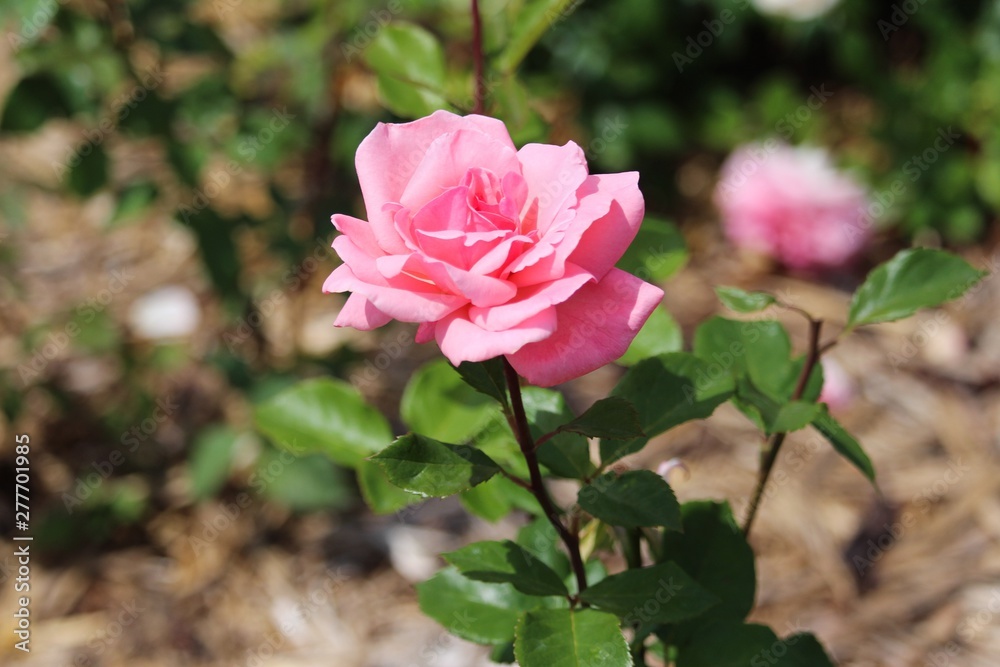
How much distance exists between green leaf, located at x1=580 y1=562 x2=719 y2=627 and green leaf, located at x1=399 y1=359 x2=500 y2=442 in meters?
0.26

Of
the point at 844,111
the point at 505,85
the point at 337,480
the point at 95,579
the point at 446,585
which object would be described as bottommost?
the point at 95,579

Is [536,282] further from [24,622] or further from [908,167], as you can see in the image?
[908,167]

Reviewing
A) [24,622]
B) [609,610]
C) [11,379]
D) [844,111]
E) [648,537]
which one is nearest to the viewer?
[609,610]

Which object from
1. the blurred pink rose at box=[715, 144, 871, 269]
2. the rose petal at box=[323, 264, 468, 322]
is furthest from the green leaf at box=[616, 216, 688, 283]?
the blurred pink rose at box=[715, 144, 871, 269]

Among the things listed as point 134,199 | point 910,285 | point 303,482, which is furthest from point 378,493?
point 134,199

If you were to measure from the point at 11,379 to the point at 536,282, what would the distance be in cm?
183

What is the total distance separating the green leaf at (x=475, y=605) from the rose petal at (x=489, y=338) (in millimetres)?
375

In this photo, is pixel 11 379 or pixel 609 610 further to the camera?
pixel 11 379

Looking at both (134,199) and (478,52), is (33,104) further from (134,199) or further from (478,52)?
(478,52)

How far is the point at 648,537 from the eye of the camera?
912 mm

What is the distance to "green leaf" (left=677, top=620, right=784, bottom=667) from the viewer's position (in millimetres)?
868

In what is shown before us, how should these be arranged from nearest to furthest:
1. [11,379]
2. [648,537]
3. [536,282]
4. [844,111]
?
[536,282]
[648,537]
[11,379]
[844,111]

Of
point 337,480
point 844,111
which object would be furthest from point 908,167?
point 337,480

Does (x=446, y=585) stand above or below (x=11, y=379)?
above
